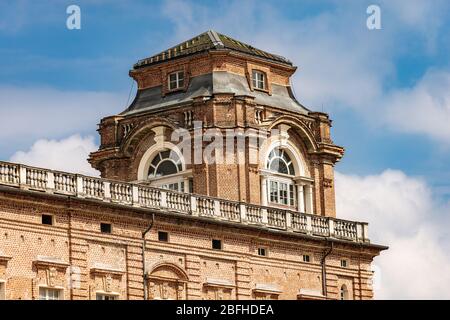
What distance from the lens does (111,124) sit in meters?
90.6

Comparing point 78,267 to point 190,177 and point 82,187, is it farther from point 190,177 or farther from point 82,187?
point 190,177

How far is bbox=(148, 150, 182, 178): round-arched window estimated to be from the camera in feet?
290

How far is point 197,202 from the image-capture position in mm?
79938

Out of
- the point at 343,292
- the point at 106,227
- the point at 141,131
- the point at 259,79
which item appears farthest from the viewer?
the point at 259,79

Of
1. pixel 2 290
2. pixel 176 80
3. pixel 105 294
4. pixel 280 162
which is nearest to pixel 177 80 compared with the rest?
pixel 176 80

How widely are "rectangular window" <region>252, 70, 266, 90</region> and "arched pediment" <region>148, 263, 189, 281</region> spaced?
52.8ft

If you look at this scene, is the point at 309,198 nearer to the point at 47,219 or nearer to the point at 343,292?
the point at 343,292

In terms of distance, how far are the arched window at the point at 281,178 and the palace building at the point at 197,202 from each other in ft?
0.27

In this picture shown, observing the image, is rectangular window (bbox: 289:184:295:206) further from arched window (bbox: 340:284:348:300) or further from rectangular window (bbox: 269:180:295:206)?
arched window (bbox: 340:284:348:300)

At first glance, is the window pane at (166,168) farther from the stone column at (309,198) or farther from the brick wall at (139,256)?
the brick wall at (139,256)

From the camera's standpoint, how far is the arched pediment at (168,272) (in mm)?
77000

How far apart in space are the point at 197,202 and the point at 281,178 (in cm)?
1070

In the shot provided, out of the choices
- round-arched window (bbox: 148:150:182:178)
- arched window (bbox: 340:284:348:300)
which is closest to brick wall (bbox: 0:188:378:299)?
arched window (bbox: 340:284:348:300)
